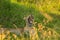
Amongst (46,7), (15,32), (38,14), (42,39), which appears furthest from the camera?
(46,7)

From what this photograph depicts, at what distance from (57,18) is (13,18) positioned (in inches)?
62.4

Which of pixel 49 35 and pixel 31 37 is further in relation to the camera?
pixel 49 35

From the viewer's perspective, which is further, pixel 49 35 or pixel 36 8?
pixel 36 8

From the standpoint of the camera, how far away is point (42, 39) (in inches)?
243

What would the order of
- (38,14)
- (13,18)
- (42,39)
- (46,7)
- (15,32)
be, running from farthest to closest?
(46,7)
(38,14)
(13,18)
(15,32)
(42,39)

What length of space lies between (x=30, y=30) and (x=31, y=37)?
50 centimetres

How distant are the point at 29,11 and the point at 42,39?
2.63m

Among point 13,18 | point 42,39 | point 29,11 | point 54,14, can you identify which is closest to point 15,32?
point 42,39

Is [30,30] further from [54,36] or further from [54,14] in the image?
[54,14]

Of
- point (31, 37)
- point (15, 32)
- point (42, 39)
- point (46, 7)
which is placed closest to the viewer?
point (31, 37)

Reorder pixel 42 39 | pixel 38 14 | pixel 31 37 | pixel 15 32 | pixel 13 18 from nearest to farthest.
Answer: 1. pixel 31 37
2. pixel 42 39
3. pixel 15 32
4. pixel 13 18
5. pixel 38 14

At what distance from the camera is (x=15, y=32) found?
6562 mm

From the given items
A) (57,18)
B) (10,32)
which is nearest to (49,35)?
(10,32)

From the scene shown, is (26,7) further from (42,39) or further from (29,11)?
(42,39)
